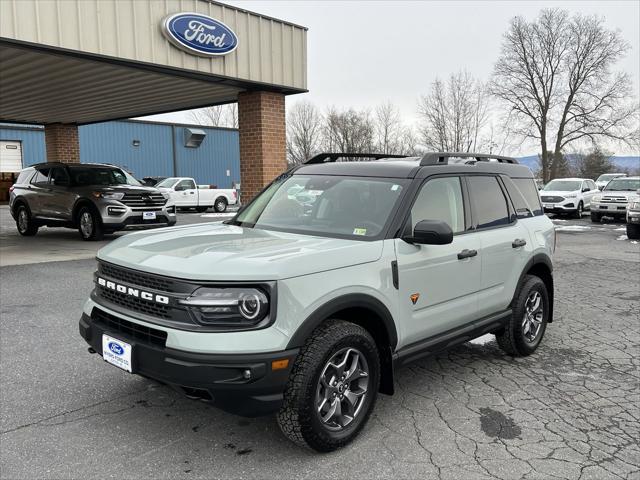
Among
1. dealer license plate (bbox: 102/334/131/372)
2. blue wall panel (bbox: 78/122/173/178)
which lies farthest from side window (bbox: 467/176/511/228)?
blue wall panel (bbox: 78/122/173/178)

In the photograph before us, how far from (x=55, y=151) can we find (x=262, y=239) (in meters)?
16.1

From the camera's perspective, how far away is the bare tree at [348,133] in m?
48.0

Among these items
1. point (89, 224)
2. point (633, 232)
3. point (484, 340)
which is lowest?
point (484, 340)

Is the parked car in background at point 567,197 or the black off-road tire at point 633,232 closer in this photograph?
the black off-road tire at point 633,232

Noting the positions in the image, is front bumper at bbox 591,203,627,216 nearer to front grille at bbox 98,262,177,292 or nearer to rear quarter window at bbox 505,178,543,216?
rear quarter window at bbox 505,178,543,216

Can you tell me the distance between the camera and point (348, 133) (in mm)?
49375

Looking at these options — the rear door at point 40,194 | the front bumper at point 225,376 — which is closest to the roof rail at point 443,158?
the front bumper at point 225,376

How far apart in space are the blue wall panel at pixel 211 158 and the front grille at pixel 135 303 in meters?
31.6

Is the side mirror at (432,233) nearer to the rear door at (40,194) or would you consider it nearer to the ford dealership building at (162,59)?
the ford dealership building at (162,59)

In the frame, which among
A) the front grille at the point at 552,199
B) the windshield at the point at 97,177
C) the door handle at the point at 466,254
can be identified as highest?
the windshield at the point at 97,177

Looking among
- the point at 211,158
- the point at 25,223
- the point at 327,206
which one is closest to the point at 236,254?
the point at 327,206

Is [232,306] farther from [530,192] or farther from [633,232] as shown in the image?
[633,232]

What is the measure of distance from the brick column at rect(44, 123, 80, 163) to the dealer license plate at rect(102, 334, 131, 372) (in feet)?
51.1

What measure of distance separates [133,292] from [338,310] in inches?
46.2
